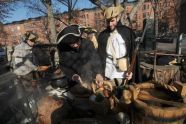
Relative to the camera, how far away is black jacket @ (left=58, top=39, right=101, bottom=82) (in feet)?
15.2

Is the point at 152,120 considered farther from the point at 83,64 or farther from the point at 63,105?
the point at 83,64

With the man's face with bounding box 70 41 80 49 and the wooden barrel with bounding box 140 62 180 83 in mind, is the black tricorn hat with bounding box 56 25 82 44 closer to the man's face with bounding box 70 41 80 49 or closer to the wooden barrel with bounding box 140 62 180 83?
the man's face with bounding box 70 41 80 49

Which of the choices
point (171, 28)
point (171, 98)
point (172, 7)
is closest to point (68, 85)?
point (171, 98)

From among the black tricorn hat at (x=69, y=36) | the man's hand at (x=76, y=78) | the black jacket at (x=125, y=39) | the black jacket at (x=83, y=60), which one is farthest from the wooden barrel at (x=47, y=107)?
the black jacket at (x=125, y=39)

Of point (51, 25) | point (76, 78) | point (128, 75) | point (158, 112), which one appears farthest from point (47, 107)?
point (51, 25)

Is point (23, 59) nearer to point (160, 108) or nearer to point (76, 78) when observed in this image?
point (76, 78)

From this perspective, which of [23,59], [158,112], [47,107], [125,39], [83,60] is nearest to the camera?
[158,112]

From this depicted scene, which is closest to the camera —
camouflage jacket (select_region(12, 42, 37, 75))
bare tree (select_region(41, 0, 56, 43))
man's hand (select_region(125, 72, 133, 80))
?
man's hand (select_region(125, 72, 133, 80))

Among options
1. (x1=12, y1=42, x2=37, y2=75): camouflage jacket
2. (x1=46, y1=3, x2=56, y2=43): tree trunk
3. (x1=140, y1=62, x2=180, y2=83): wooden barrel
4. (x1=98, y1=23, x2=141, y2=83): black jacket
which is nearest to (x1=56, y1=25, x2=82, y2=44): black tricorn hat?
(x1=98, y1=23, x2=141, y2=83): black jacket

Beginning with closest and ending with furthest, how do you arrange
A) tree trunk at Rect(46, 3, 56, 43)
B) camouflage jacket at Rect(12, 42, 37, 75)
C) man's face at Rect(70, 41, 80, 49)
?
man's face at Rect(70, 41, 80, 49) → camouflage jacket at Rect(12, 42, 37, 75) → tree trunk at Rect(46, 3, 56, 43)

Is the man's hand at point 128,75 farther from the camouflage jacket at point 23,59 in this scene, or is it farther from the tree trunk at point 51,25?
the tree trunk at point 51,25

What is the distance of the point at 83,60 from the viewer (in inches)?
185

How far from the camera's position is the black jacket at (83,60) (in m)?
4.64

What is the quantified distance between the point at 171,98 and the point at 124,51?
148 centimetres
